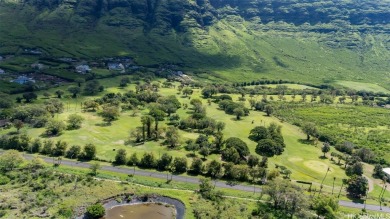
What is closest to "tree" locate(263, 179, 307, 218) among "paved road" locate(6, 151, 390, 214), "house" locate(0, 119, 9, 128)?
"paved road" locate(6, 151, 390, 214)

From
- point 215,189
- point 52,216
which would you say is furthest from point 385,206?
point 52,216

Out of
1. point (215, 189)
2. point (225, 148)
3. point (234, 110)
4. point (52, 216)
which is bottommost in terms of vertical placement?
point (52, 216)

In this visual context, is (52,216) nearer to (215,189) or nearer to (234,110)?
(215,189)

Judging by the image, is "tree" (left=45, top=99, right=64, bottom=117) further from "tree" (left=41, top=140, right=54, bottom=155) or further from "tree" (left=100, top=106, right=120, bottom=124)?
"tree" (left=41, top=140, right=54, bottom=155)

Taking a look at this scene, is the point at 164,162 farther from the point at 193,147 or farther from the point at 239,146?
the point at 239,146

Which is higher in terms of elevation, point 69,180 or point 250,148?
point 250,148

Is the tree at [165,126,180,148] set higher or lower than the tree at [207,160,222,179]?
higher
